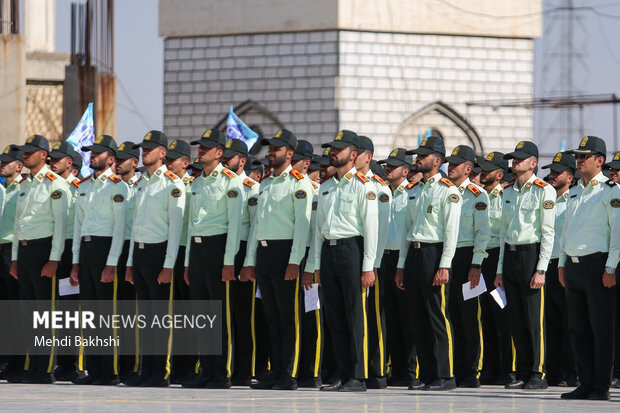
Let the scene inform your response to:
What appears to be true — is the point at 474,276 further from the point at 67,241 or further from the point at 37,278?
the point at 37,278

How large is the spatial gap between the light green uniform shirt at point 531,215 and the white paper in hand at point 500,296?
223mm

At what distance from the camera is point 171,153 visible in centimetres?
1120

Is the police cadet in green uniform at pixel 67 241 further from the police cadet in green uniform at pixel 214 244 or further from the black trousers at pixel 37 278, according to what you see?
the police cadet in green uniform at pixel 214 244

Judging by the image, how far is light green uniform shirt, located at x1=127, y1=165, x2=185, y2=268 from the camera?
429 inches

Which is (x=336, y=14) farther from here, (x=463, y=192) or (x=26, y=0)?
(x=463, y=192)

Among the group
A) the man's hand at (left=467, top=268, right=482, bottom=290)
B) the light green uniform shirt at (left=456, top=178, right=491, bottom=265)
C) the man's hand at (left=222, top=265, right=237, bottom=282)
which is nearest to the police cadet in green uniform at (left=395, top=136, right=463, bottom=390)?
the man's hand at (left=467, top=268, right=482, bottom=290)

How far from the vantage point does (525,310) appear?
10.8 meters

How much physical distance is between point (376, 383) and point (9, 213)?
408cm

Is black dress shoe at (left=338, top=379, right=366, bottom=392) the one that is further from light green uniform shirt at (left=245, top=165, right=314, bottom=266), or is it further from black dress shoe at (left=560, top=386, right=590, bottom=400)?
black dress shoe at (left=560, top=386, right=590, bottom=400)

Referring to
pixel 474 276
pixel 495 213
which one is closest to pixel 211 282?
pixel 474 276

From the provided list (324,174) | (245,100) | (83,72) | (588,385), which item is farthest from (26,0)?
(588,385)

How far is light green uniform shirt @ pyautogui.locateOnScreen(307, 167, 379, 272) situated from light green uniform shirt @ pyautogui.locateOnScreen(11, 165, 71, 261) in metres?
2.60

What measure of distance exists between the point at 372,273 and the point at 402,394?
3.29 feet

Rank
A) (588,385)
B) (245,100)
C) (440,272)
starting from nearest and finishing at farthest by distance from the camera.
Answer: (588,385), (440,272), (245,100)
